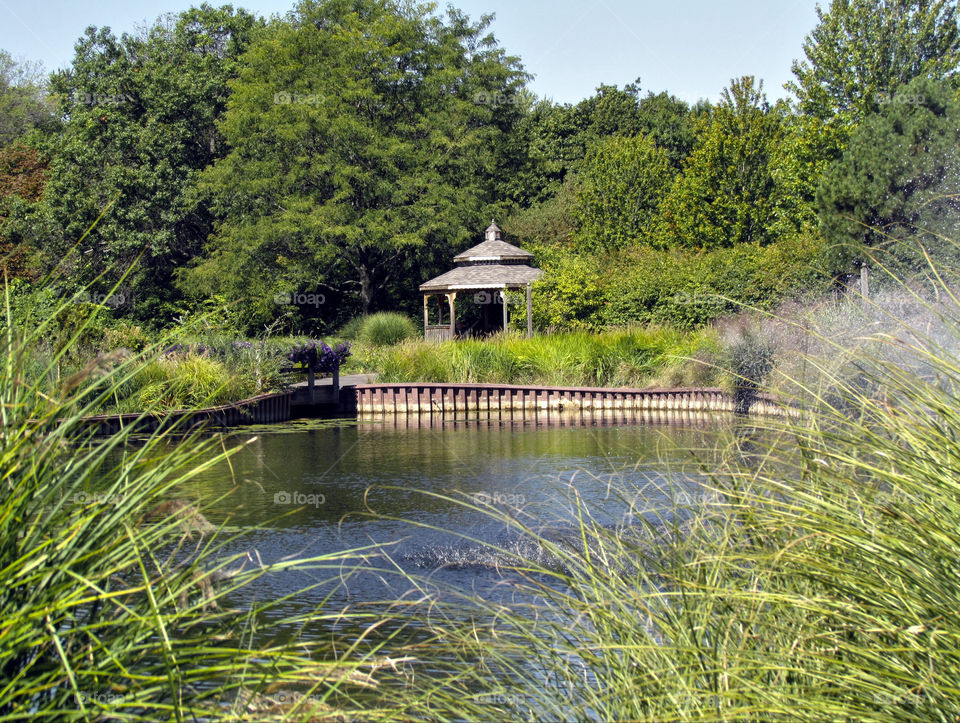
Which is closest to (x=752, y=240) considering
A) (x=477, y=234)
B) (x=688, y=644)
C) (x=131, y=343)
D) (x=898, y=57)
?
(x=898, y=57)

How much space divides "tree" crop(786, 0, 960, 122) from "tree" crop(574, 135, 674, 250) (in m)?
6.37

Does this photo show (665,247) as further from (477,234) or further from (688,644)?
(688,644)

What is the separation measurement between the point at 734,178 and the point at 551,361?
35.1 feet

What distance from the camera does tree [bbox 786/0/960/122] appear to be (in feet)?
82.9

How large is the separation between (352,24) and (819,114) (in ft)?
55.0

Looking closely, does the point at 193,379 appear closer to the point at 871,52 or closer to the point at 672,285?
the point at 672,285

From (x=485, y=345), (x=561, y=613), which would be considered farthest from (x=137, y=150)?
(x=561, y=613)

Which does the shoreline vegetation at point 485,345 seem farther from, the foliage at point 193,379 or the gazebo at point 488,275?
the gazebo at point 488,275

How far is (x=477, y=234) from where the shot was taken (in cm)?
3703

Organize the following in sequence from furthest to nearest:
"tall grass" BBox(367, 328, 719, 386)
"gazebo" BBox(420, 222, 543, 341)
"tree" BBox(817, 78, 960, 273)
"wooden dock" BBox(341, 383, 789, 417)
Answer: "gazebo" BBox(420, 222, 543, 341)
"tree" BBox(817, 78, 960, 273)
"tall grass" BBox(367, 328, 719, 386)
"wooden dock" BBox(341, 383, 789, 417)

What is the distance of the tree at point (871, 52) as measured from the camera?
25281mm

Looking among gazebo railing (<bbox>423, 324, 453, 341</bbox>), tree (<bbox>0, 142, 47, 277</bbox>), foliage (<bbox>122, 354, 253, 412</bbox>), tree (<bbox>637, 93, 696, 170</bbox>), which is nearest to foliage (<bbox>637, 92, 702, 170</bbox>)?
tree (<bbox>637, 93, 696, 170</bbox>)

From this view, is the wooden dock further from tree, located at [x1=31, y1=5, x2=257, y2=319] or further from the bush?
tree, located at [x1=31, y1=5, x2=257, y2=319]

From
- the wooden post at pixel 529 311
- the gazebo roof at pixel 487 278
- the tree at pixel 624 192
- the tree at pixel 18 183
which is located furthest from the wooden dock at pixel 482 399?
the tree at pixel 18 183
